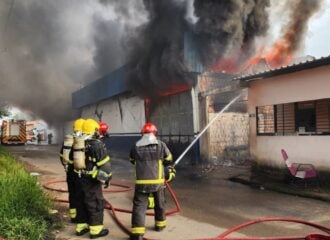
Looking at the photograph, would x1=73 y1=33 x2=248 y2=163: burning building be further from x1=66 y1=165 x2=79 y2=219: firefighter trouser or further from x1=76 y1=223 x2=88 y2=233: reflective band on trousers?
x1=76 y1=223 x2=88 y2=233: reflective band on trousers

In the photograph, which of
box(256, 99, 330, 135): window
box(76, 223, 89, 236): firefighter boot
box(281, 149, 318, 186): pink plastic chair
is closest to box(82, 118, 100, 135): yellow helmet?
box(76, 223, 89, 236): firefighter boot

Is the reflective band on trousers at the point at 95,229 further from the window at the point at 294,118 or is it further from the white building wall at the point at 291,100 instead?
the window at the point at 294,118

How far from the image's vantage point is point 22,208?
551 centimetres

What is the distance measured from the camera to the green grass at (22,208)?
487 centimetres

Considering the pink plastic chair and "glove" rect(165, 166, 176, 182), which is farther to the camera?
the pink plastic chair

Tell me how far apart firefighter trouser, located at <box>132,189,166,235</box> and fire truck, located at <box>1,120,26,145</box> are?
31.4 m

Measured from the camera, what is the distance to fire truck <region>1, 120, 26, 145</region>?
111 feet

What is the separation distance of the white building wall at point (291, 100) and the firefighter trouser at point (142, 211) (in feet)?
16.1

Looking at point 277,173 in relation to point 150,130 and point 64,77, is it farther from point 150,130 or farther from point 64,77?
point 64,77

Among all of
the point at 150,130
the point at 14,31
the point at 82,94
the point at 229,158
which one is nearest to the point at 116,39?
the point at 82,94

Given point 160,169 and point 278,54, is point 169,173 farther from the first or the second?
point 278,54

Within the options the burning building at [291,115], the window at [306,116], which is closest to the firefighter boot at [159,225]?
the burning building at [291,115]

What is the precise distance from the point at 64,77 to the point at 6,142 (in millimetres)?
8018

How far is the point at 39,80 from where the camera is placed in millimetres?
31578
